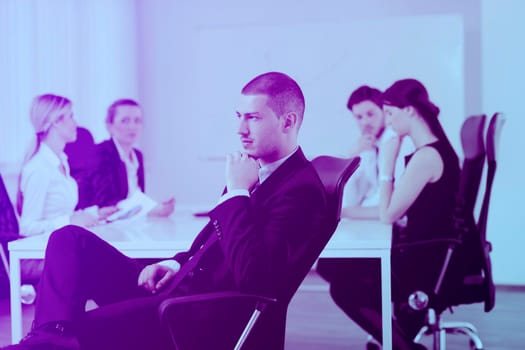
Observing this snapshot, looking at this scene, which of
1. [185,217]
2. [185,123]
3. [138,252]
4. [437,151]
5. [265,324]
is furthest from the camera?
[185,123]

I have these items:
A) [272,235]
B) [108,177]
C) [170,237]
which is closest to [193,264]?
[272,235]

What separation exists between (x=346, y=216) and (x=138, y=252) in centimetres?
109

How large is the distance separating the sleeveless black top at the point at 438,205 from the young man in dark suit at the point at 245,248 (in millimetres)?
1166

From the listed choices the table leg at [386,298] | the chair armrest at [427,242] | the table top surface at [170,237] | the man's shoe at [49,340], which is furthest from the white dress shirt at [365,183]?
the man's shoe at [49,340]

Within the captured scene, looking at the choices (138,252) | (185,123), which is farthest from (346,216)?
(185,123)

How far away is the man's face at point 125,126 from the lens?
4.20 metres

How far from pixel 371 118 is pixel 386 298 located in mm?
1723

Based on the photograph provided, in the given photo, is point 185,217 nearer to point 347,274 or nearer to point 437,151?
point 347,274

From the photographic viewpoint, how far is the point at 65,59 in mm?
5277

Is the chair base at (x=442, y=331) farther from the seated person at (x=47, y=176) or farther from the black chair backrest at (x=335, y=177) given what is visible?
the seated person at (x=47, y=176)

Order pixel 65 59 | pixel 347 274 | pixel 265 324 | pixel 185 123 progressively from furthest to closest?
pixel 185 123, pixel 65 59, pixel 347 274, pixel 265 324

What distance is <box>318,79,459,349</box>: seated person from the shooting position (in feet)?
9.32

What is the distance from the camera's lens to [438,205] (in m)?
2.87

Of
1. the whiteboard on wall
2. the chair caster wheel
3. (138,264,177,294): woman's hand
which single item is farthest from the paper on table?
the whiteboard on wall
